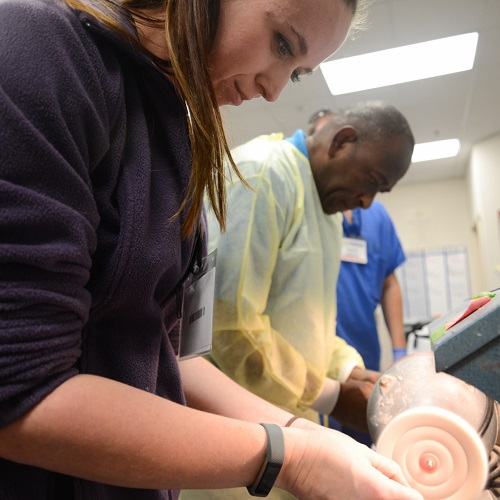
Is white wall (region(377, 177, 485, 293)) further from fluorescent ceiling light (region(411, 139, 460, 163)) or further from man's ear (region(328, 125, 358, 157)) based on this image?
man's ear (region(328, 125, 358, 157))

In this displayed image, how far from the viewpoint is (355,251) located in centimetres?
225

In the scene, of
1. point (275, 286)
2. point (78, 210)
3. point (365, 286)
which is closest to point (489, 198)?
point (365, 286)

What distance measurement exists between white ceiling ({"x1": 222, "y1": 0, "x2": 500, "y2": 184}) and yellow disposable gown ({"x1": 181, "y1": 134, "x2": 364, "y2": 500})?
801 millimetres

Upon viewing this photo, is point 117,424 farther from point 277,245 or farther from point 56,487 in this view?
point 277,245

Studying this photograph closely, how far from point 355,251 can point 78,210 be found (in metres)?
1.90

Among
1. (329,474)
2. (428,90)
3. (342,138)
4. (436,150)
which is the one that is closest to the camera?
(329,474)

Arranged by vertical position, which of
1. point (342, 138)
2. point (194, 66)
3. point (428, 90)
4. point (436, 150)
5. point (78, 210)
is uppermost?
point (428, 90)

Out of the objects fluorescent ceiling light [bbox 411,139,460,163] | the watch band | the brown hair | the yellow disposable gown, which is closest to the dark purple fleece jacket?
the brown hair

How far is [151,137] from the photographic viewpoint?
1.91 ft

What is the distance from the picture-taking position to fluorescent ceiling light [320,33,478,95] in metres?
3.10

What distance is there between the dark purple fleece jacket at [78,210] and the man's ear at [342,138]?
940 millimetres

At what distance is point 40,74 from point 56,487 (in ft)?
1.33

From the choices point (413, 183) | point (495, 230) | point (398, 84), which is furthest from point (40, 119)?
point (413, 183)

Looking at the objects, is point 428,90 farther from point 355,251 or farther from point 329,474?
point 329,474
